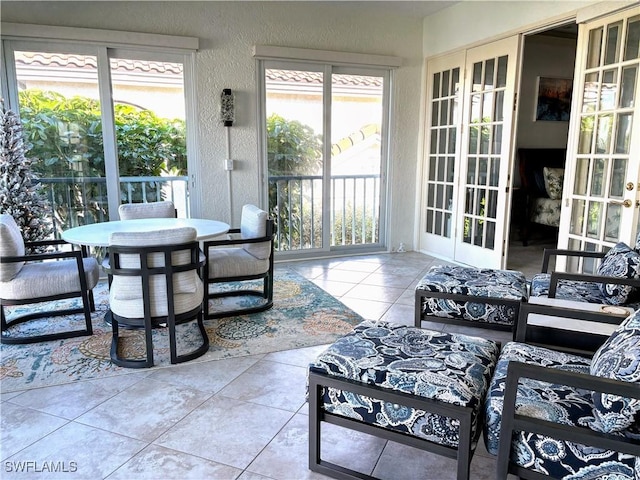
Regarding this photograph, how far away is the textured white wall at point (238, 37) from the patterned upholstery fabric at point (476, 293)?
2.64 metres

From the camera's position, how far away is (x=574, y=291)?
2.76m

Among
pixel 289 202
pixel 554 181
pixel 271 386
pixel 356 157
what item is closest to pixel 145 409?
pixel 271 386

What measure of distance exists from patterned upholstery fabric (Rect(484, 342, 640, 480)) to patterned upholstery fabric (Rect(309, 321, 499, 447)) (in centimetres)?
7

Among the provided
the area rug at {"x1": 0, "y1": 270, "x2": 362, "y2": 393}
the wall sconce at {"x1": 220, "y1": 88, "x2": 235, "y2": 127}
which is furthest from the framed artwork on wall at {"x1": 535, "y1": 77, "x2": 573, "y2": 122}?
the area rug at {"x1": 0, "y1": 270, "x2": 362, "y2": 393}

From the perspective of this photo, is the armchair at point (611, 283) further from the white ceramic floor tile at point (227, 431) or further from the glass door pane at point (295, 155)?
the glass door pane at point (295, 155)

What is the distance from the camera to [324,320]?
132 inches

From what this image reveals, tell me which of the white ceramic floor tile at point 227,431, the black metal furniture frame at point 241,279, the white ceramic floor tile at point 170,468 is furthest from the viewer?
the black metal furniture frame at point 241,279

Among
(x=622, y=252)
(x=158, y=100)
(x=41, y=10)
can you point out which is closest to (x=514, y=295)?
(x=622, y=252)

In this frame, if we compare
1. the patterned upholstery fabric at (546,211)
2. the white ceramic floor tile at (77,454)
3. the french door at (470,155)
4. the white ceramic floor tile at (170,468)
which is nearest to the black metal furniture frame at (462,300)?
the white ceramic floor tile at (170,468)

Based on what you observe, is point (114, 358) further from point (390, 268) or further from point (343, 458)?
point (390, 268)

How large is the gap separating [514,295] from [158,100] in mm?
3716

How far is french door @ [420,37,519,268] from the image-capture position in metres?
4.41

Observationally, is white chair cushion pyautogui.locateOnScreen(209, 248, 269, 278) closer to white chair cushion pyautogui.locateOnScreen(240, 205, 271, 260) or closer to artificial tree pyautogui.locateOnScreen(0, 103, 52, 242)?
white chair cushion pyautogui.locateOnScreen(240, 205, 271, 260)

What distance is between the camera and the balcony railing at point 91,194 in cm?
427
